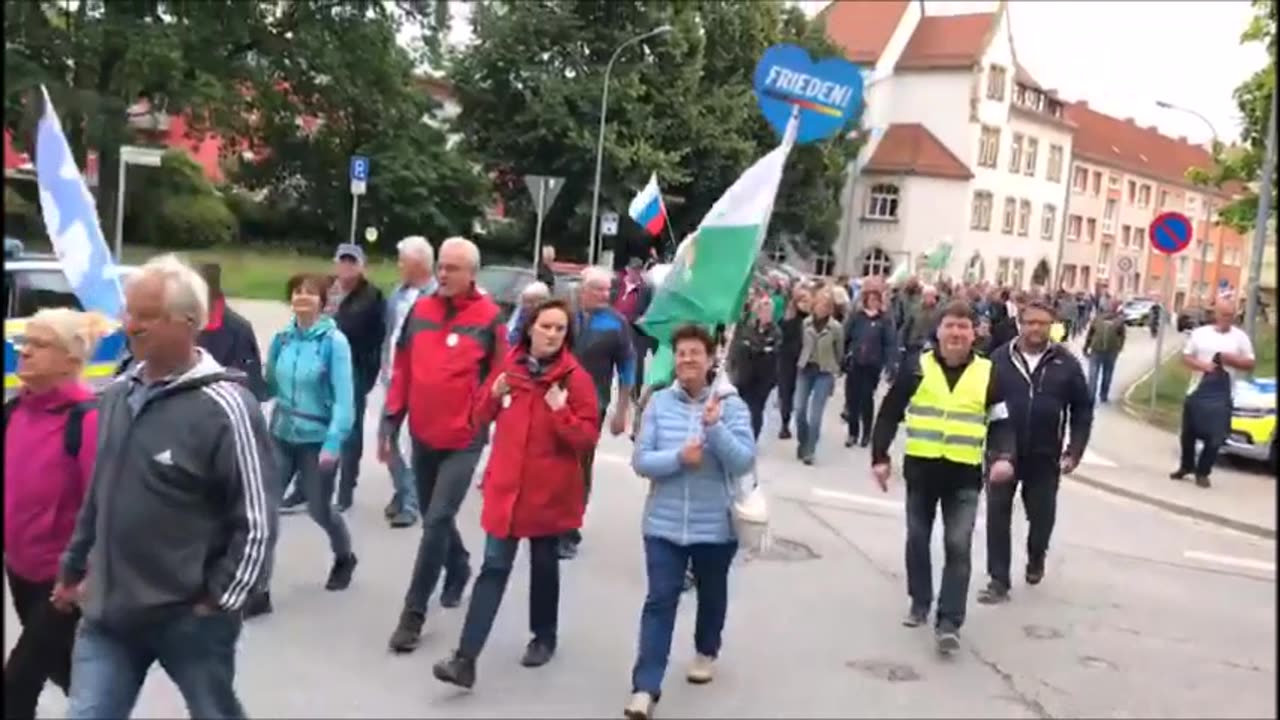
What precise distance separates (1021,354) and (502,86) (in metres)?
39.8

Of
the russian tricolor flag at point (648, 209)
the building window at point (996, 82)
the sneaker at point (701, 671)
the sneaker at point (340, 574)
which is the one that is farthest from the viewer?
the building window at point (996, 82)

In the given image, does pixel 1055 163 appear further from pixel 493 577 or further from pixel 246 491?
pixel 246 491

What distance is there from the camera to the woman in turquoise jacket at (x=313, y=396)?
6926 mm

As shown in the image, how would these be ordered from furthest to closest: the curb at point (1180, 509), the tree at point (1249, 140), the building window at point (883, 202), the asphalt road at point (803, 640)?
the building window at point (883, 202), the tree at point (1249, 140), the curb at point (1180, 509), the asphalt road at point (803, 640)

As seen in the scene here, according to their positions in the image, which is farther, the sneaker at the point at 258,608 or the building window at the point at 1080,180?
the building window at the point at 1080,180

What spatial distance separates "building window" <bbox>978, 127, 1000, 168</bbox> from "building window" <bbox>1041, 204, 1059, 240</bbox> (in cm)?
722

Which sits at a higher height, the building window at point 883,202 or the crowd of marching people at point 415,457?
the building window at point 883,202

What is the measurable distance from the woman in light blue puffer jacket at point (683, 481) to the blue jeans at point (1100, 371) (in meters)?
16.3

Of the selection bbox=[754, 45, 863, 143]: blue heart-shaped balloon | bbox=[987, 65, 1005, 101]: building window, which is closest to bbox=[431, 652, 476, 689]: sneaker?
bbox=[754, 45, 863, 143]: blue heart-shaped balloon

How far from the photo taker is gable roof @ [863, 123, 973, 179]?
224 ft

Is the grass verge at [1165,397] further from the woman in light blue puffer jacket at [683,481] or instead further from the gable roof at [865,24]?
the gable roof at [865,24]

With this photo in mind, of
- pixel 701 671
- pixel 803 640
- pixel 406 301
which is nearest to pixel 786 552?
pixel 803 640

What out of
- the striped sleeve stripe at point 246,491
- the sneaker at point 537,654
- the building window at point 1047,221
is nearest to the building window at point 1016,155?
the building window at point 1047,221

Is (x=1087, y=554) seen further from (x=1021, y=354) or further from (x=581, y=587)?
(x=581, y=587)
